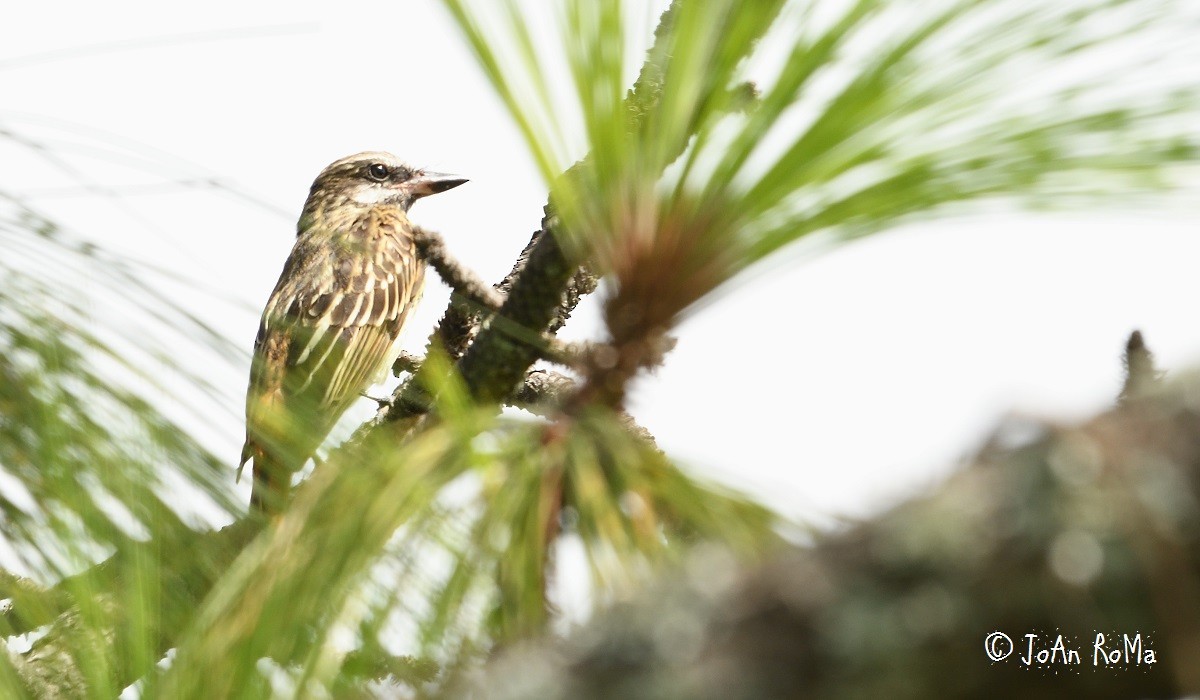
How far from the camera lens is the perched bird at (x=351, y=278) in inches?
257

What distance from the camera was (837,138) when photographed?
1.69 meters

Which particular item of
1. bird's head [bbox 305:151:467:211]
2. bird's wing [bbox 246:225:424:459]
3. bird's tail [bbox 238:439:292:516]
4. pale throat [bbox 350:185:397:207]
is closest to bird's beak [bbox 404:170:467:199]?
bird's head [bbox 305:151:467:211]

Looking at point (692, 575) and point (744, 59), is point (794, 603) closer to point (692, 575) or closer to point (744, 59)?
point (692, 575)

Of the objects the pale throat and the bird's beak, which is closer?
the bird's beak

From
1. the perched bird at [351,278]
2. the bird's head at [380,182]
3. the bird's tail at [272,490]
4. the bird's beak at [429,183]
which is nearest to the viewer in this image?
the bird's tail at [272,490]

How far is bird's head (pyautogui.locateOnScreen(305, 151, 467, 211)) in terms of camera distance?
809 centimetres

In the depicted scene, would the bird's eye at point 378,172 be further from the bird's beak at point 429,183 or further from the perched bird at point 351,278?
the bird's beak at point 429,183

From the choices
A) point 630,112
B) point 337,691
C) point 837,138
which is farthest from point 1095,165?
point 337,691

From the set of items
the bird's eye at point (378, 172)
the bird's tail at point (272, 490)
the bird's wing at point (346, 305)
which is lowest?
the bird's tail at point (272, 490)

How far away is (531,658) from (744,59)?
37.1 inches

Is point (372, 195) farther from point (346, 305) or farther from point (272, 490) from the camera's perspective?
point (272, 490)

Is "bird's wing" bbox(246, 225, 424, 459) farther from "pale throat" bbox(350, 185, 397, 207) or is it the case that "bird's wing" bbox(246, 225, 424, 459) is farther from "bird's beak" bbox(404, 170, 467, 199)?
"bird's beak" bbox(404, 170, 467, 199)

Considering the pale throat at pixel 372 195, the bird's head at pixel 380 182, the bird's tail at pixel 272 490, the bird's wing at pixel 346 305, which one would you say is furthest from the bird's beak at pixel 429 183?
the bird's tail at pixel 272 490

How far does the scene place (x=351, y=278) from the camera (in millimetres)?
7180
